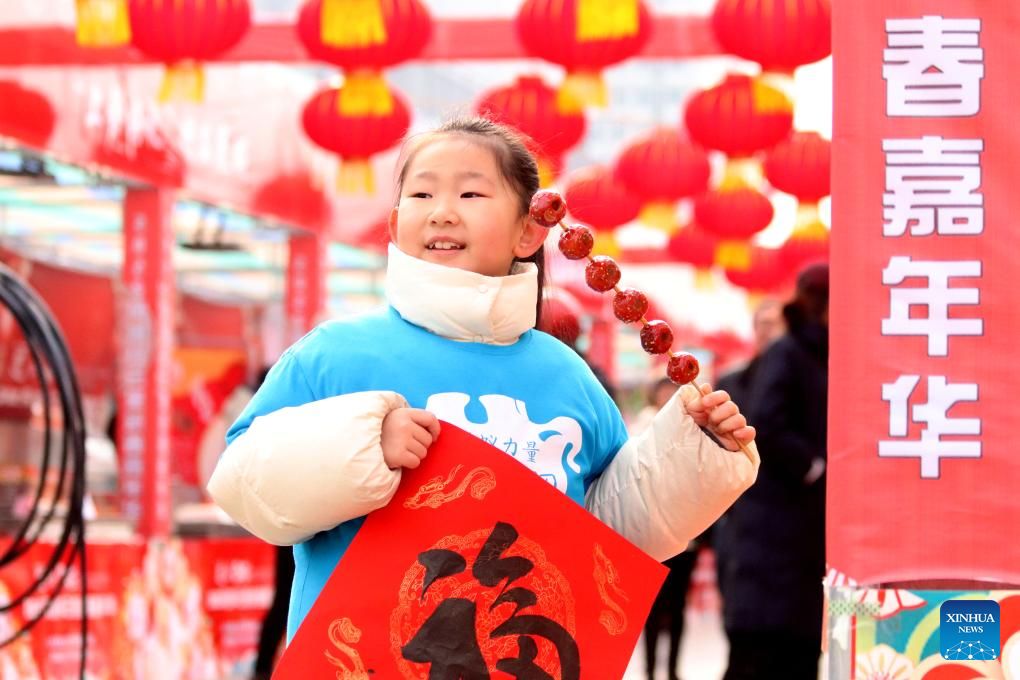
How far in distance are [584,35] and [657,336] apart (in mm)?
5210

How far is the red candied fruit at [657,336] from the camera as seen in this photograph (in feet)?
8.61

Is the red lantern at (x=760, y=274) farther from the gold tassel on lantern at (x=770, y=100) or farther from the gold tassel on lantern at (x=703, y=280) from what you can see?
the gold tassel on lantern at (x=770, y=100)

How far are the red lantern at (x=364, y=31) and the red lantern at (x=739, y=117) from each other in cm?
199

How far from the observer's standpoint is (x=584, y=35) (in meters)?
7.65

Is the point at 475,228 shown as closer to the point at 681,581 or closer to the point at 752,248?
the point at 681,581

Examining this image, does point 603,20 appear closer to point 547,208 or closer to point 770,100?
point 770,100

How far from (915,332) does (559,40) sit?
4.86 metres

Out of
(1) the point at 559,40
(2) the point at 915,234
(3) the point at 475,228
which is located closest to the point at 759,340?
(1) the point at 559,40

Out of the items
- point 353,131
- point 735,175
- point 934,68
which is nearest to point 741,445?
point 934,68

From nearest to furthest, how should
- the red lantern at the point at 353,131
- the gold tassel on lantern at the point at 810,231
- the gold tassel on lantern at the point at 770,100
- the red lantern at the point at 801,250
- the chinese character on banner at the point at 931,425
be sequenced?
the chinese character on banner at the point at 931,425 → the red lantern at the point at 353,131 → the gold tassel on lantern at the point at 770,100 → the gold tassel on lantern at the point at 810,231 → the red lantern at the point at 801,250

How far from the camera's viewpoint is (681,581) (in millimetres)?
8578

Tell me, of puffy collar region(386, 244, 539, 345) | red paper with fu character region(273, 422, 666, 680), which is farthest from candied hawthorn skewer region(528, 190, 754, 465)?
red paper with fu character region(273, 422, 666, 680)

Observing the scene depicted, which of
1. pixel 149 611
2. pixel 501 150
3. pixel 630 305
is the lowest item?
pixel 149 611

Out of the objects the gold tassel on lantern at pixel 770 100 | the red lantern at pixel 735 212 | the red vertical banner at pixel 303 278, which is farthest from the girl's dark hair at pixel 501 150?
the red lantern at pixel 735 212
